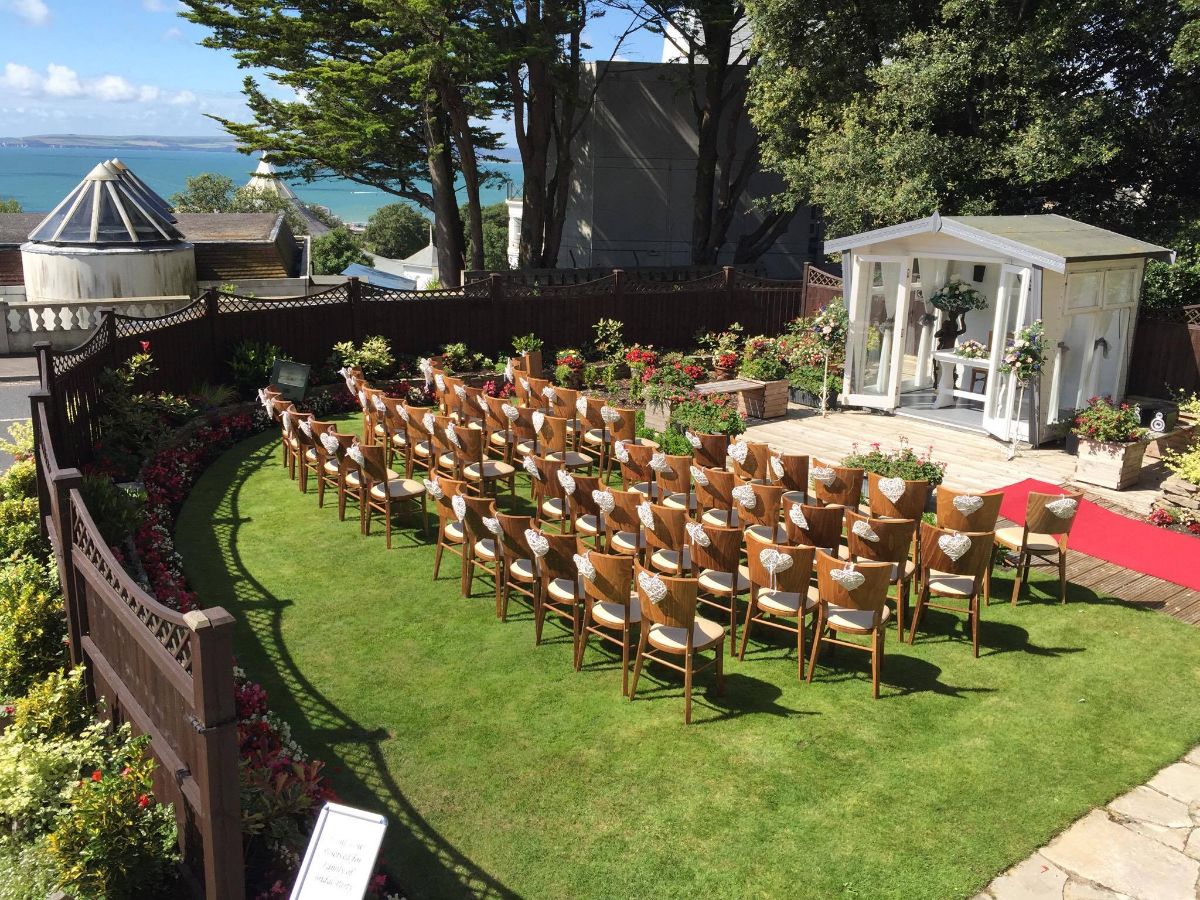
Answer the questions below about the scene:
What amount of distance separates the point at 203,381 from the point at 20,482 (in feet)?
21.9

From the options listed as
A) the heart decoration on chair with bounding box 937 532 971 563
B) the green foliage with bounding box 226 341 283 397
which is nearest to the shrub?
the heart decoration on chair with bounding box 937 532 971 563

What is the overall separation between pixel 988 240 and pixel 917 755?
8.60 metres

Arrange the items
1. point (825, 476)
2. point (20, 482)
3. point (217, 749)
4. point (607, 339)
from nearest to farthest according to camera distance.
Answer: point (217, 749) → point (20, 482) → point (825, 476) → point (607, 339)

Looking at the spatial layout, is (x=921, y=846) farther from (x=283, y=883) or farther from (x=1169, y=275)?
(x=1169, y=275)

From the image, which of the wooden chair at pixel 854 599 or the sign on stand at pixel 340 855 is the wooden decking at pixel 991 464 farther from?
the sign on stand at pixel 340 855

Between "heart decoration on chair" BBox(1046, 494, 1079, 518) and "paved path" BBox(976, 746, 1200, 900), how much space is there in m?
2.73

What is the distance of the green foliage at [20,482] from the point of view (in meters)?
8.20

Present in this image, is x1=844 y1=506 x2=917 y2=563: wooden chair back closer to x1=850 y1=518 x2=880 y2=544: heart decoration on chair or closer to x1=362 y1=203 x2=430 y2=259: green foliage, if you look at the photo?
x1=850 y1=518 x2=880 y2=544: heart decoration on chair

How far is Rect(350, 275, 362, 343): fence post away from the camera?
655 inches

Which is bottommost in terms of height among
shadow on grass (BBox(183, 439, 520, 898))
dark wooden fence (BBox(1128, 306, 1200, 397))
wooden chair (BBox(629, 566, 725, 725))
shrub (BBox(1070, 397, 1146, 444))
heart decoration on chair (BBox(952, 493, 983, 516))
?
shadow on grass (BBox(183, 439, 520, 898))

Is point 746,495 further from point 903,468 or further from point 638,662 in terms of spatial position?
point 903,468

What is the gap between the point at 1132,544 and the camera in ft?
32.2

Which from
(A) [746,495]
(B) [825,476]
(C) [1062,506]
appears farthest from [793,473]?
(C) [1062,506]

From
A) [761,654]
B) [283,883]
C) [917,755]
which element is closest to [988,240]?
[761,654]
